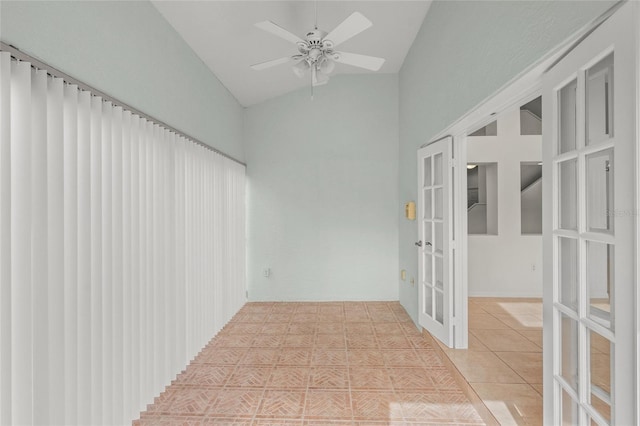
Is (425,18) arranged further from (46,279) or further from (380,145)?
(46,279)

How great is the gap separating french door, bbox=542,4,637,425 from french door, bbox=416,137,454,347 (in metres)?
1.46

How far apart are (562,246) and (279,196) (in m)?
3.97

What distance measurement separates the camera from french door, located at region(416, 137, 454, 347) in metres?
3.14

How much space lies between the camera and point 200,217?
11.0 feet

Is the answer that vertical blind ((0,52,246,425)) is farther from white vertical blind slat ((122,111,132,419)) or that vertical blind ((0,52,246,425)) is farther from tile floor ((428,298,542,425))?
tile floor ((428,298,542,425))

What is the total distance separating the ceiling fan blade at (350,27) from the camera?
2.15m

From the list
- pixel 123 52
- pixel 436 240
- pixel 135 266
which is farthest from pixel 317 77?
pixel 135 266

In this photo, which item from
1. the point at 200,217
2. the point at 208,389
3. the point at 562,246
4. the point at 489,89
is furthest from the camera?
the point at 200,217

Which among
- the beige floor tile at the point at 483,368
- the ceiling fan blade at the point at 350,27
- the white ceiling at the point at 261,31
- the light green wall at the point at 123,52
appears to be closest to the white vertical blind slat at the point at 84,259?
the light green wall at the point at 123,52

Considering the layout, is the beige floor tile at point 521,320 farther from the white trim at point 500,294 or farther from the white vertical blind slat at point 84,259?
the white vertical blind slat at point 84,259

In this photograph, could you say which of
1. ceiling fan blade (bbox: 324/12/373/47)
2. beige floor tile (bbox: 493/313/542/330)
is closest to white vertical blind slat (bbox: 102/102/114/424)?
ceiling fan blade (bbox: 324/12/373/47)

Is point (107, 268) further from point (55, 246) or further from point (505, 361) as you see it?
point (505, 361)

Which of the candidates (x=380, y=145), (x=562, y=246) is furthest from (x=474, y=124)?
(x=380, y=145)

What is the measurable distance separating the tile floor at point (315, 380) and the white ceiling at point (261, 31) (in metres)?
3.06
